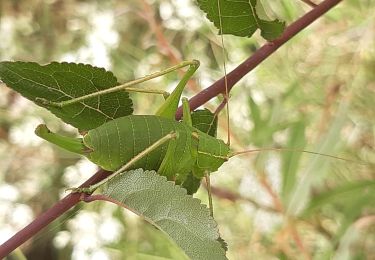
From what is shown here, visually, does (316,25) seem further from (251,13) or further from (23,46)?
(23,46)

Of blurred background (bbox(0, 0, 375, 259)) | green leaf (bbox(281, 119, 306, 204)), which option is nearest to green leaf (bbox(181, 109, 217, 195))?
blurred background (bbox(0, 0, 375, 259))

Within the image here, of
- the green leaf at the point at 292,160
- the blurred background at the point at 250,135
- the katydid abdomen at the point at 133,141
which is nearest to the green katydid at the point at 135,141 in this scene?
the katydid abdomen at the point at 133,141

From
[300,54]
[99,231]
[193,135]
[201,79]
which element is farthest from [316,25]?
[193,135]

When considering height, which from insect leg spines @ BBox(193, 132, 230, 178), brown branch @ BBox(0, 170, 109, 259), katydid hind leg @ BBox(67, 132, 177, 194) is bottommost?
brown branch @ BBox(0, 170, 109, 259)

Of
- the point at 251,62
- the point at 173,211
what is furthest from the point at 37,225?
the point at 251,62

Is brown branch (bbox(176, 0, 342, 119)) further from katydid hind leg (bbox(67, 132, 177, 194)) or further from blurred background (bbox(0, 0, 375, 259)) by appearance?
blurred background (bbox(0, 0, 375, 259))

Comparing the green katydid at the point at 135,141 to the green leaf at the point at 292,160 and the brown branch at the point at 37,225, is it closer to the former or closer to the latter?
the brown branch at the point at 37,225

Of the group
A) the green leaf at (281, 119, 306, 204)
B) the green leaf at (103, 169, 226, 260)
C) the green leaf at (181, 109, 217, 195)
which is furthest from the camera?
the green leaf at (281, 119, 306, 204)
